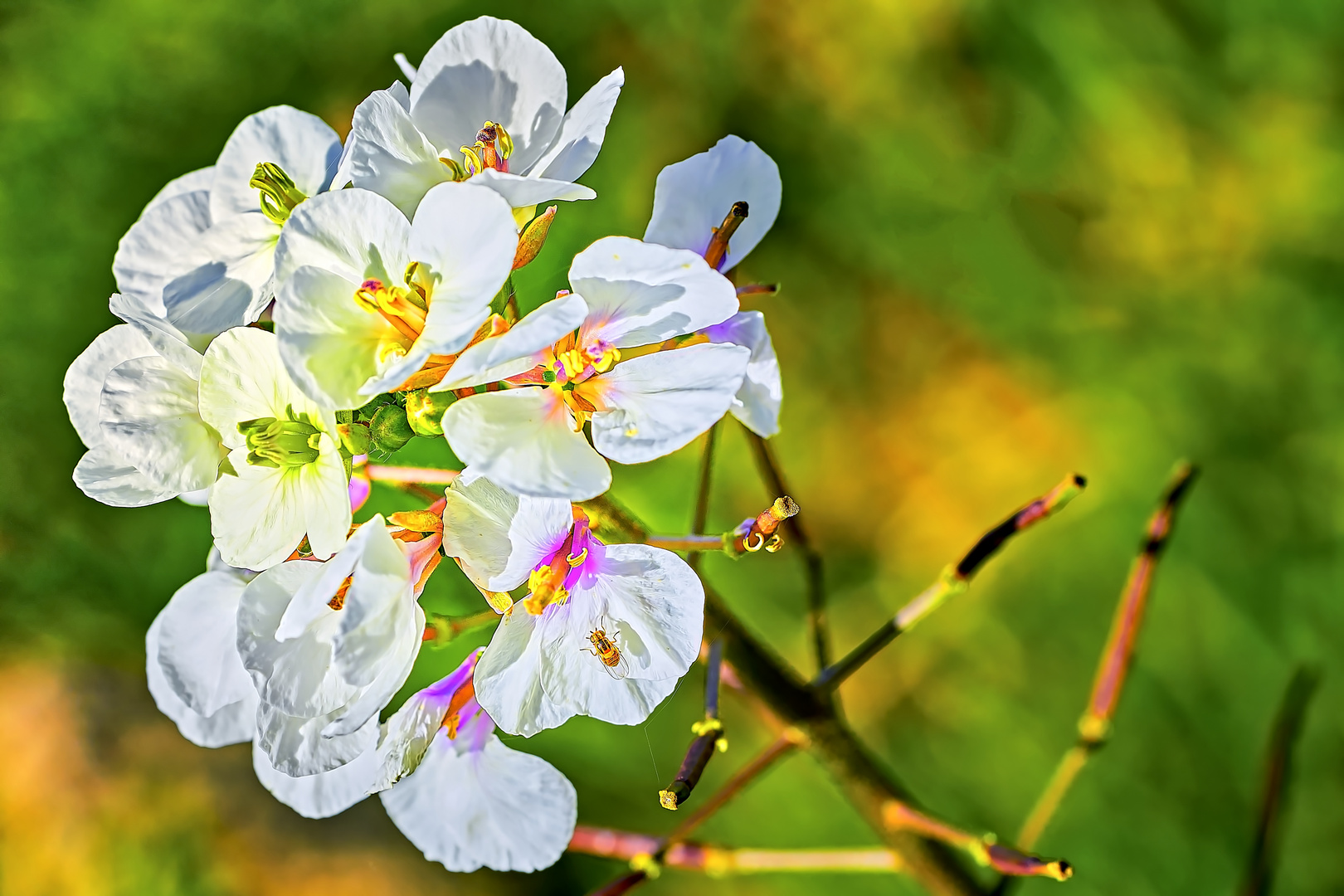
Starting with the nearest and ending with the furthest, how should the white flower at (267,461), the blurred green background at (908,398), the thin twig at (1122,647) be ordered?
the white flower at (267,461) < the thin twig at (1122,647) < the blurred green background at (908,398)

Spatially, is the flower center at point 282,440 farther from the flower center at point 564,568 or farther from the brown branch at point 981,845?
the brown branch at point 981,845

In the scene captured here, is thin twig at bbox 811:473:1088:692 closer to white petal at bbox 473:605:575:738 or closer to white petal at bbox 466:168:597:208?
white petal at bbox 473:605:575:738

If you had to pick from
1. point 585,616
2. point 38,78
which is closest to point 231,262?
point 585,616

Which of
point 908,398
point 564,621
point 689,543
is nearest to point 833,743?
point 689,543

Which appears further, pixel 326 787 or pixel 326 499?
pixel 326 787

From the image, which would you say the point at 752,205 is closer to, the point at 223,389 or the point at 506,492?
the point at 506,492

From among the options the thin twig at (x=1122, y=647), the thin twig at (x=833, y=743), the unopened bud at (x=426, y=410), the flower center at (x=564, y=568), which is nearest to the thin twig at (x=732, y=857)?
the thin twig at (x=833, y=743)

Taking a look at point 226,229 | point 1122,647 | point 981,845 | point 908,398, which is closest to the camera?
point 226,229

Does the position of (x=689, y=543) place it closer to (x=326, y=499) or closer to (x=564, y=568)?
(x=564, y=568)
